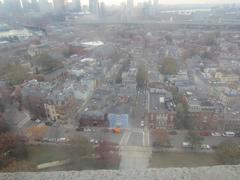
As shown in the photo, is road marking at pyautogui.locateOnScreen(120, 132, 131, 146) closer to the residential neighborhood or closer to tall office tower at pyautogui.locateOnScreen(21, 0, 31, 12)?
the residential neighborhood

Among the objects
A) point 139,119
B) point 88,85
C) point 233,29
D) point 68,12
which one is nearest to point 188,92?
point 139,119

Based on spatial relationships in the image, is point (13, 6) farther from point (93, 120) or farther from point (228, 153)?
point (228, 153)

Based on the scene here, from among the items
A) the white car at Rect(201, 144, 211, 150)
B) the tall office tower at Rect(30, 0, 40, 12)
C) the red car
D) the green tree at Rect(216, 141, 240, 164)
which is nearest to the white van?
the red car

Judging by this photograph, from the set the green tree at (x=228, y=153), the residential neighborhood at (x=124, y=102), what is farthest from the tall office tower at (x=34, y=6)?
the green tree at (x=228, y=153)

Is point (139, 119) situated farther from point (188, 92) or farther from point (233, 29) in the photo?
point (233, 29)

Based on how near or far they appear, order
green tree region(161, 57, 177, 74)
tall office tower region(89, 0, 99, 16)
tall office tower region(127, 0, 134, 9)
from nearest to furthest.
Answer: green tree region(161, 57, 177, 74) → tall office tower region(89, 0, 99, 16) → tall office tower region(127, 0, 134, 9)

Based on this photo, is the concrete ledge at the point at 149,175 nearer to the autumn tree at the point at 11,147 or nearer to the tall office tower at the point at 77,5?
the autumn tree at the point at 11,147
